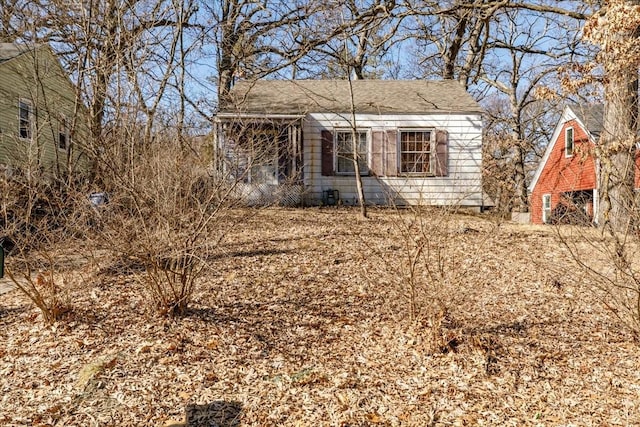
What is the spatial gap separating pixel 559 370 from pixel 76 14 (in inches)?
416

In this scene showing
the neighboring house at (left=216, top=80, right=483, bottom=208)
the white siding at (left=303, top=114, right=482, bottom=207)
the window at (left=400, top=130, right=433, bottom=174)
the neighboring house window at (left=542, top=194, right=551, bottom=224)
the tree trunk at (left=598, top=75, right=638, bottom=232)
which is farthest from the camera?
the neighboring house window at (left=542, top=194, right=551, bottom=224)

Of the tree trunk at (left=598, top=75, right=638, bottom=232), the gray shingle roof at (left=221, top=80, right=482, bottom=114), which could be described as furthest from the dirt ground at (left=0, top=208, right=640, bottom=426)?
the gray shingle roof at (left=221, top=80, right=482, bottom=114)

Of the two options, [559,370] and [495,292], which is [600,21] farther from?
[559,370]

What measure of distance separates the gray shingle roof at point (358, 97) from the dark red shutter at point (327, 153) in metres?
0.67

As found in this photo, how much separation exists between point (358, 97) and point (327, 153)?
84.3 inches

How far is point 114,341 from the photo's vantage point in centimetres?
409

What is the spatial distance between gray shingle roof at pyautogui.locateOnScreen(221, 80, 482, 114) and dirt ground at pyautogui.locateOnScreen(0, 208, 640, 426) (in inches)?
319

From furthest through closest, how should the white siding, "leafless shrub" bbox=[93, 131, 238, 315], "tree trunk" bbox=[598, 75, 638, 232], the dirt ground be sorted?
the white siding → "leafless shrub" bbox=[93, 131, 238, 315] → "tree trunk" bbox=[598, 75, 638, 232] → the dirt ground

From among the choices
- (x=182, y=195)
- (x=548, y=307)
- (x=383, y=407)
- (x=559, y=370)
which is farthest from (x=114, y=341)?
(x=548, y=307)

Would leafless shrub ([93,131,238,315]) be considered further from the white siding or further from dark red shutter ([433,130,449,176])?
dark red shutter ([433,130,449,176])

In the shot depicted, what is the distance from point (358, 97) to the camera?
13.9 m

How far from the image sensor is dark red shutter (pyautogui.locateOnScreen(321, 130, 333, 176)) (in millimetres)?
12984

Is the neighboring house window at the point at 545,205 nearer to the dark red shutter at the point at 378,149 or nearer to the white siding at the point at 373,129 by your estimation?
the white siding at the point at 373,129

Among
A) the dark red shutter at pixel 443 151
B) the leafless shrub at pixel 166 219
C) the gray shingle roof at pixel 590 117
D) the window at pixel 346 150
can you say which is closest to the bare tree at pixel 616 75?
the gray shingle roof at pixel 590 117
